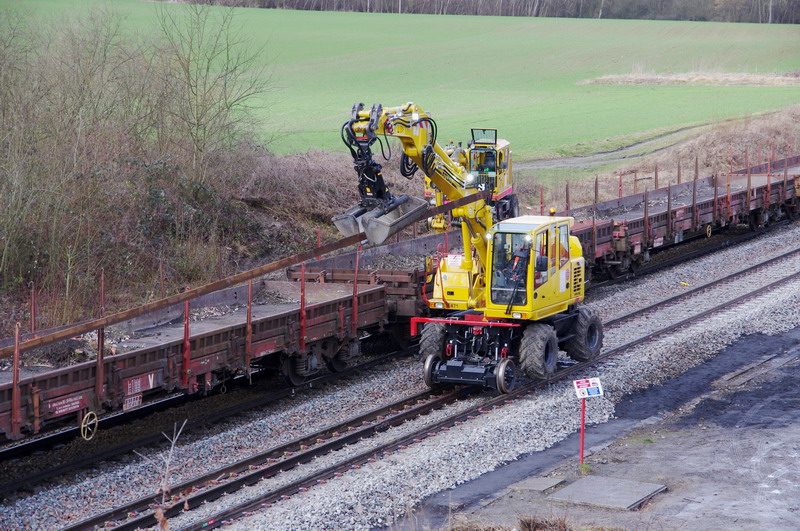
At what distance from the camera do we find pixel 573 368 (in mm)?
18047

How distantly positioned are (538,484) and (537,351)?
4.19m

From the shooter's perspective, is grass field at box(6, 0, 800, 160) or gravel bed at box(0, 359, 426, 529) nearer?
gravel bed at box(0, 359, 426, 529)

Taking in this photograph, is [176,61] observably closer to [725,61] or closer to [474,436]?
[474,436]

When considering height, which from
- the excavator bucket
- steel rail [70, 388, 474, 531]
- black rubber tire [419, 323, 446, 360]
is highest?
the excavator bucket

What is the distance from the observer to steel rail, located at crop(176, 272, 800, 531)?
449 inches

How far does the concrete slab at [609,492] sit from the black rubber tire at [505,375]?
12.0 ft

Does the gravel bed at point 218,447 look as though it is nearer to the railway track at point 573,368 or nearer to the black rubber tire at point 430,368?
the black rubber tire at point 430,368

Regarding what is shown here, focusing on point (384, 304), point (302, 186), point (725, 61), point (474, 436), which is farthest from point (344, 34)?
point (474, 436)

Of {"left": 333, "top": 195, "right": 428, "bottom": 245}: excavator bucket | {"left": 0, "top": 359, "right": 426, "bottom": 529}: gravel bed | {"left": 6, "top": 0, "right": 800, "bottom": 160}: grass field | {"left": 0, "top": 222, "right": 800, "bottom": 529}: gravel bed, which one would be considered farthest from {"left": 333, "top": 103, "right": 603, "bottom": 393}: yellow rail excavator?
{"left": 6, "top": 0, "right": 800, "bottom": 160}: grass field

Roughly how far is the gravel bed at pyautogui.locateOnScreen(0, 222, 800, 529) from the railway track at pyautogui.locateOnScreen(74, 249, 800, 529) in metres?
0.23

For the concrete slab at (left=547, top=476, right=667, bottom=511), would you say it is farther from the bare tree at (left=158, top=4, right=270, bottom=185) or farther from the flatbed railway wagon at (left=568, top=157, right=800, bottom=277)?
the bare tree at (left=158, top=4, right=270, bottom=185)

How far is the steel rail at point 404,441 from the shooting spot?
1141cm

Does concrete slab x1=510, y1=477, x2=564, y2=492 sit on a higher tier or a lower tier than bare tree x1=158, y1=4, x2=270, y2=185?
lower

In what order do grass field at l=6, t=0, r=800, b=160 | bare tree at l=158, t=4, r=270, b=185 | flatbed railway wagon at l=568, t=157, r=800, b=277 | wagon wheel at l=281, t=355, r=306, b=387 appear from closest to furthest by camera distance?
wagon wheel at l=281, t=355, r=306, b=387, flatbed railway wagon at l=568, t=157, r=800, b=277, bare tree at l=158, t=4, r=270, b=185, grass field at l=6, t=0, r=800, b=160
